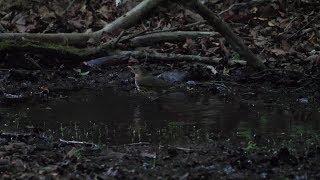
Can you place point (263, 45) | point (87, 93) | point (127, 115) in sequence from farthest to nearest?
point (263, 45) → point (87, 93) → point (127, 115)

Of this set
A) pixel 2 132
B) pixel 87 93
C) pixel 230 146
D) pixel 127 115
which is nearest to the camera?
pixel 230 146

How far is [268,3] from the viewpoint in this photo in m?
11.1

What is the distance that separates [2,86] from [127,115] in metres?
2.32

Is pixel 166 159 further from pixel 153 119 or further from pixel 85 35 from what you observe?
pixel 85 35

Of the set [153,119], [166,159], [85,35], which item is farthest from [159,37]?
[166,159]

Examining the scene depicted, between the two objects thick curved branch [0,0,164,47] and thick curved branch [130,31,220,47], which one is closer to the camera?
thick curved branch [0,0,164,47]

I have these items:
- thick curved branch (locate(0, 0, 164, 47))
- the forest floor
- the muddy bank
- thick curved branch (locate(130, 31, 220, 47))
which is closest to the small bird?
the forest floor

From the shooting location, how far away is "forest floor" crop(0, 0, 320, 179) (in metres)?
3.82

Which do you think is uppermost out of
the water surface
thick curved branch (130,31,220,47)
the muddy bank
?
thick curved branch (130,31,220,47)

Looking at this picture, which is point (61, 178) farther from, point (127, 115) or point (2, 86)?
point (2, 86)

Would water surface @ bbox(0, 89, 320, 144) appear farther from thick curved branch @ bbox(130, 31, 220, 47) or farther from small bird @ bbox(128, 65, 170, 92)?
thick curved branch @ bbox(130, 31, 220, 47)

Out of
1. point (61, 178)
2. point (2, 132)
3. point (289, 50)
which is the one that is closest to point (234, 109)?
point (2, 132)

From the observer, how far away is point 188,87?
7.26 m

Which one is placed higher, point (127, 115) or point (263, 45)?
point (263, 45)
